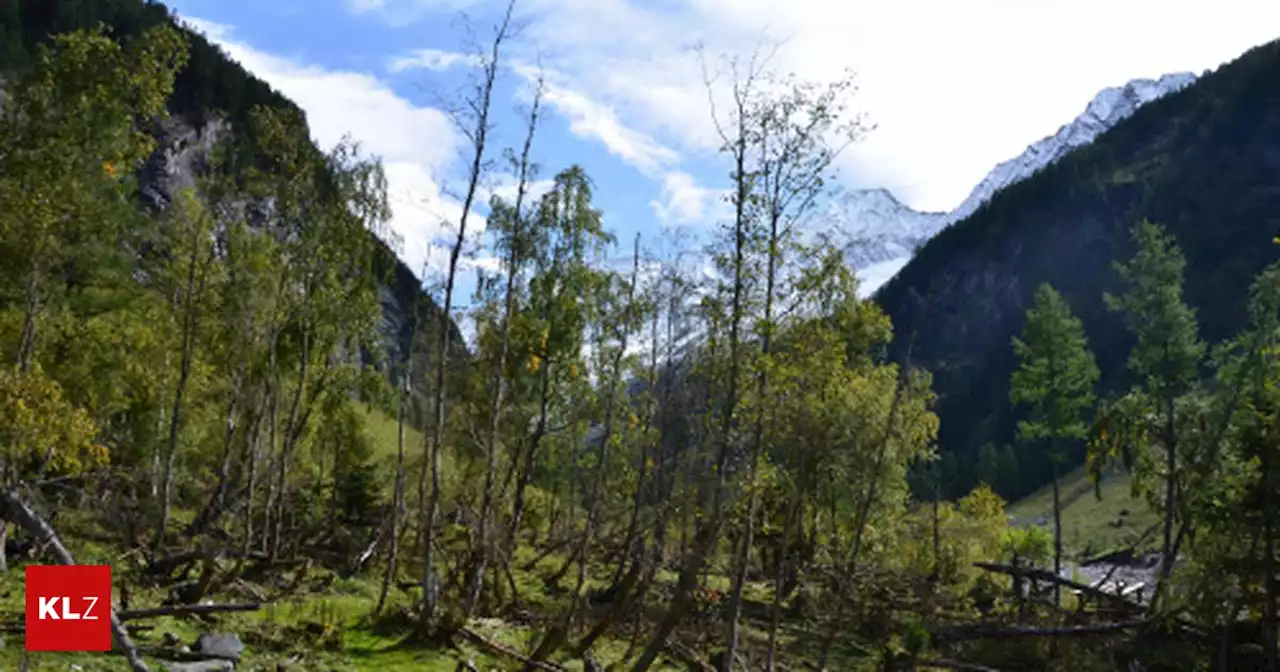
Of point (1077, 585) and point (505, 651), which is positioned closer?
point (505, 651)

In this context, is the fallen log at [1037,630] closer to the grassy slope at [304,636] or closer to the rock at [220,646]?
the grassy slope at [304,636]

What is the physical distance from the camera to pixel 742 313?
13.8m

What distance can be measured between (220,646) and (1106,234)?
17201cm

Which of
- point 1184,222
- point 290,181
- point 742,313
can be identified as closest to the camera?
point 742,313

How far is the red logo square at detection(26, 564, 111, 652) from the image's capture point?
709 centimetres

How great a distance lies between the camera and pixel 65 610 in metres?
8.20

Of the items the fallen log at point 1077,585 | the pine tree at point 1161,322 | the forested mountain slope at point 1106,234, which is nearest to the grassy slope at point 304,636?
the fallen log at point 1077,585

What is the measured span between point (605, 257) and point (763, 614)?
1166 cm

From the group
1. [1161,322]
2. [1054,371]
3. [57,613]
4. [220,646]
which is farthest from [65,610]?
[1054,371]

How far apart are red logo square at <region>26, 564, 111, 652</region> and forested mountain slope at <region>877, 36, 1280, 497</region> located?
12501 centimetres

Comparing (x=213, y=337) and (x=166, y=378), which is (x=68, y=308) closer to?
(x=166, y=378)

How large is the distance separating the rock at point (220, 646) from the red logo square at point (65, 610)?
191 centimetres

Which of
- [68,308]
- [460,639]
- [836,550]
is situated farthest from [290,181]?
[836,550]

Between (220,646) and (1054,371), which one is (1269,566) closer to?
(220,646)
